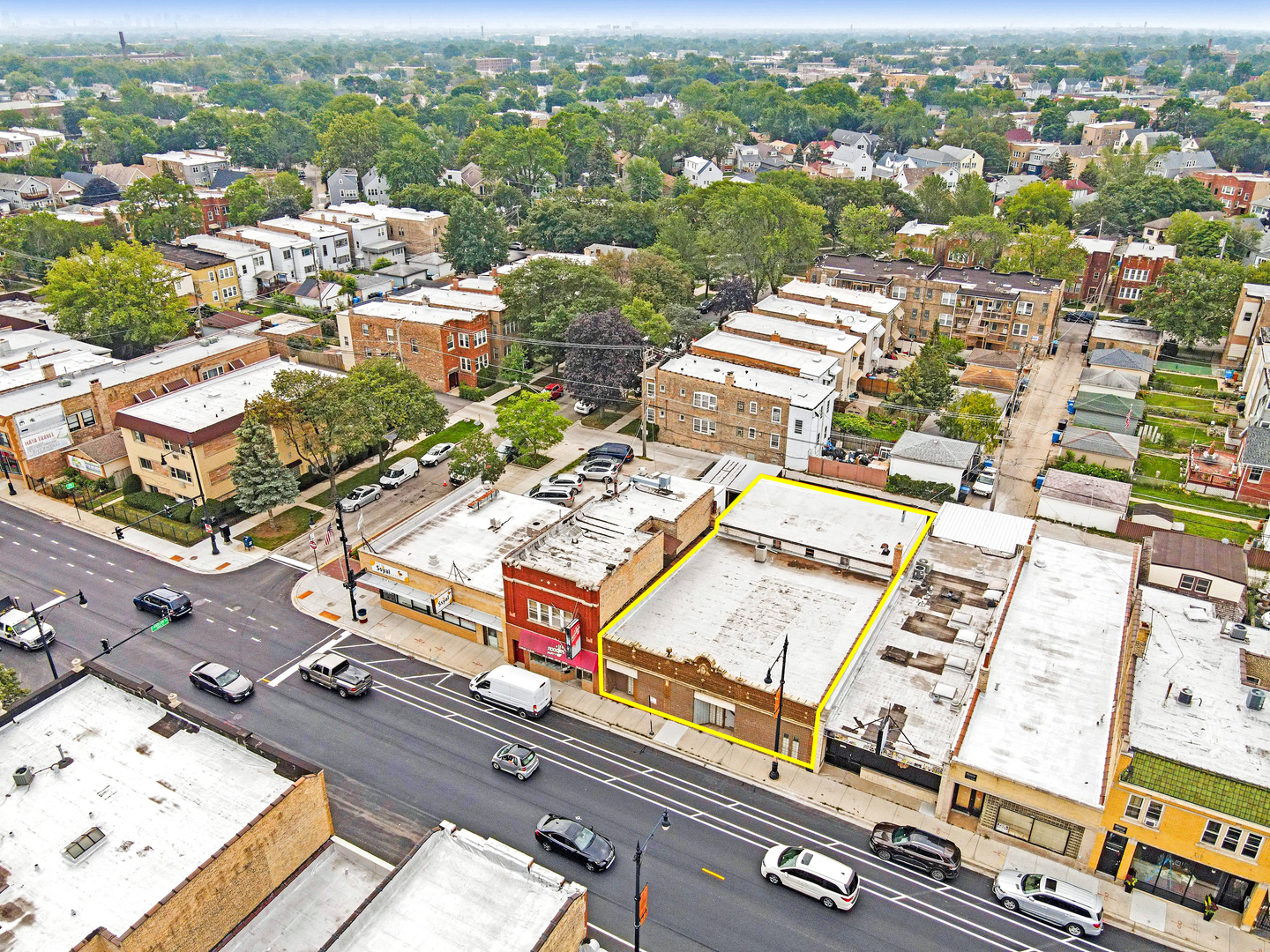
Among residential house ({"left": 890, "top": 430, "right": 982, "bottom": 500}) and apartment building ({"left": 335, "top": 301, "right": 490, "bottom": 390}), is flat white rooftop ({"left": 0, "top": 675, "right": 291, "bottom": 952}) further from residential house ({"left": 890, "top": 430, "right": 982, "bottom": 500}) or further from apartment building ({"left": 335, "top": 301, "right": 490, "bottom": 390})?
residential house ({"left": 890, "top": 430, "right": 982, "bottom": 500})

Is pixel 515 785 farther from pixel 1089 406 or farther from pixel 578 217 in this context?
pixel 578 217

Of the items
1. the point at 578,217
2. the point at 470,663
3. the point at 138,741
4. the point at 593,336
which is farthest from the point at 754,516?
the point at 578,217

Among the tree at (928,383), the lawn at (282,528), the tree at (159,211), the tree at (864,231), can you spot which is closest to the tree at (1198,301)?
the tree at (928,383)

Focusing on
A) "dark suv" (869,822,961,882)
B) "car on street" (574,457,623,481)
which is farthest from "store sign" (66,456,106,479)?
"dark suv" (869,822,961,882)

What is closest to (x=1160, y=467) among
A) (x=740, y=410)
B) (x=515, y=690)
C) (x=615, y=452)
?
(x=740, y=410)

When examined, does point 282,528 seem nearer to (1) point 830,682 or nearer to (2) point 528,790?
(2) point 528,790

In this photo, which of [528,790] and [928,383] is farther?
[928,383]
